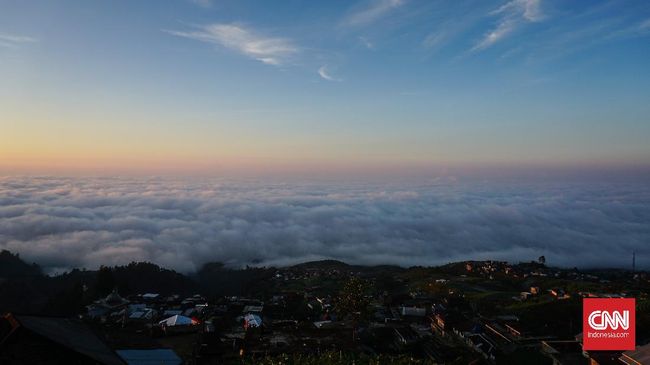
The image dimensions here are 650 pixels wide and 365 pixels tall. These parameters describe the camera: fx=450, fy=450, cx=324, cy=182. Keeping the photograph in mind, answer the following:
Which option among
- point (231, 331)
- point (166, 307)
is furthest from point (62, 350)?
point (166, 307)

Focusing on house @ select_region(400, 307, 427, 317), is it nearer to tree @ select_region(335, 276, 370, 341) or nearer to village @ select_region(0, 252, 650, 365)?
village @ select_region(0, 252, 650, 365)

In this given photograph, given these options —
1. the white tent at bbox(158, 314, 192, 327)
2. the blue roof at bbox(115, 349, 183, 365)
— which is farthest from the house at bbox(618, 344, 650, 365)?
the white tent at bbox(158, 314, 192, 327)

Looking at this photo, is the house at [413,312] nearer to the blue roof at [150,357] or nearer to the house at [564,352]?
the house at [564,352]

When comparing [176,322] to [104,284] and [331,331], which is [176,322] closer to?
[331,331]

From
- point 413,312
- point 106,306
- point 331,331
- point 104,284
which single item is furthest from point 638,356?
point 104,284

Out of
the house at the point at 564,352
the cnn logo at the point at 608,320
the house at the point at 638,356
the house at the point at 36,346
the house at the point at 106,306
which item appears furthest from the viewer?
the house at the point at 106,306

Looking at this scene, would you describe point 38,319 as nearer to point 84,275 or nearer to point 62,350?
point 62,350

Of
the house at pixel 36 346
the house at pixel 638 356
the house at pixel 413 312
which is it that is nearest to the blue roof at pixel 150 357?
the house at pixel 36 346
